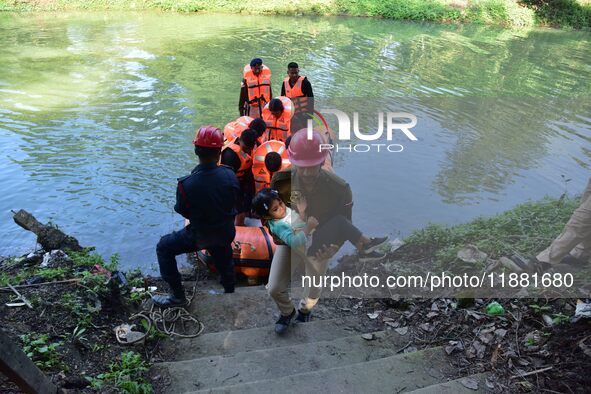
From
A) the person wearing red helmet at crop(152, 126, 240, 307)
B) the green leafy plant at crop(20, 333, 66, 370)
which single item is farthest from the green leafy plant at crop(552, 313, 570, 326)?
the green leafy plant at crop(20, 333, 66, 370)

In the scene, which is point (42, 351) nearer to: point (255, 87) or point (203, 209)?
point (203, 209)

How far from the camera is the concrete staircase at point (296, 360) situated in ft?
8.94

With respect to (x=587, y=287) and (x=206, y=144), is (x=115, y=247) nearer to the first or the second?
(x=206, y=144)

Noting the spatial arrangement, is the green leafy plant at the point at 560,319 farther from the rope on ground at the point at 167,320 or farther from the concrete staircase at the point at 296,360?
the rope on ground at the point at 167,320

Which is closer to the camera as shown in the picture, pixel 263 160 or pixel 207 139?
pixel 207 139

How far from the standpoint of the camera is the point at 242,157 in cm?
515

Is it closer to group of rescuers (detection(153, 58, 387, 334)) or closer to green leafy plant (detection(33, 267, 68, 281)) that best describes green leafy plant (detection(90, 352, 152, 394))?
group of rescuers (detection(153, 58, 387, 334))

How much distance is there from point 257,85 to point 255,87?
2.0 inches

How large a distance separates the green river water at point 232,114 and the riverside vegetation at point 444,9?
4.77 meters

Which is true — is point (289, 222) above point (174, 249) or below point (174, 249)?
above

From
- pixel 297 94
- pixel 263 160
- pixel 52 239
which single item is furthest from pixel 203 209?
pixel 297 94

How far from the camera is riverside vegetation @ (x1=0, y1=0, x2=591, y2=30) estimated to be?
24609 mm

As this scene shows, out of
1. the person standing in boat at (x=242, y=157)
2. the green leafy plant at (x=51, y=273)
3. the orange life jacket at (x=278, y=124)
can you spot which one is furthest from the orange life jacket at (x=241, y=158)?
the green leafy plant at (x=51, y=273)

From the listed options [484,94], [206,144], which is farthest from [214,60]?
[206,144]
